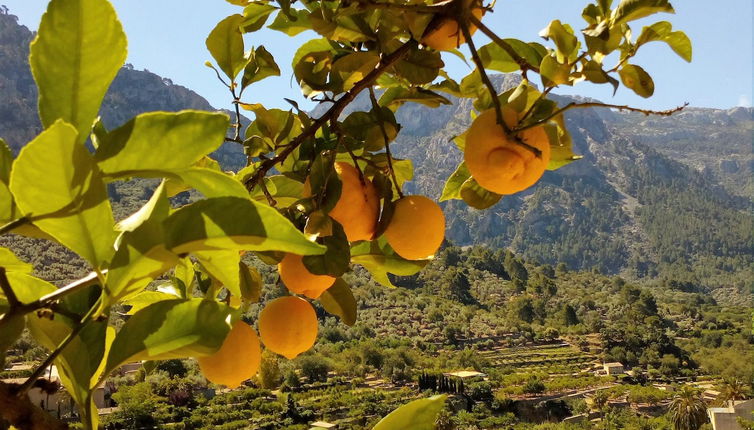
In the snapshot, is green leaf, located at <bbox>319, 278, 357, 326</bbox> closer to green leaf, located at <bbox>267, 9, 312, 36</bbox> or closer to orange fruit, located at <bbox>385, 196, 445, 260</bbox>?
orange fruit, located at <bbox>385, 196, 445, 260</bbox>

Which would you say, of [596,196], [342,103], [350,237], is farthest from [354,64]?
[596,196]

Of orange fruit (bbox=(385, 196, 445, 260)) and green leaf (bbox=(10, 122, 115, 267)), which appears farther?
orange fruit (bbox=(385, 196, 445, 260))

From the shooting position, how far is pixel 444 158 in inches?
2271

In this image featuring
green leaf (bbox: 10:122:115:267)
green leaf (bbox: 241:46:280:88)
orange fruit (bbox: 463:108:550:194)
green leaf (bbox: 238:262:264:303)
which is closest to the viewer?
green leaf (bbox: 10:122:115:267)

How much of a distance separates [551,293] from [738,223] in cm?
2831

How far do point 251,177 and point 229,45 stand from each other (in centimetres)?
19

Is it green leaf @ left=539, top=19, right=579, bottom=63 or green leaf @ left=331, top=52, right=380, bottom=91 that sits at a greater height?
green leaf @ left=331, top=52, right=380, bottom=91

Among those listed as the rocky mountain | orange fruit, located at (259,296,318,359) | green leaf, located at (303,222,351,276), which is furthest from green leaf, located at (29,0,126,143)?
the rocky mountain

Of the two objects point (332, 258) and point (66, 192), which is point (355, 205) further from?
point (66, 192)

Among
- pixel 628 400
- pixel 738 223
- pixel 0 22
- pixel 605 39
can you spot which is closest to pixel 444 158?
pixel 738 223

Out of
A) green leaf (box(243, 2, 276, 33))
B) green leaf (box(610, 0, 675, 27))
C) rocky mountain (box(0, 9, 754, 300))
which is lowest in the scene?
green leaf (box(610, 0, 675, 27))

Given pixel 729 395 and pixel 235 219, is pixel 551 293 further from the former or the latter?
pixel 235 219

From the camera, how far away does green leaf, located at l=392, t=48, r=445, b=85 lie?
18.1 inches

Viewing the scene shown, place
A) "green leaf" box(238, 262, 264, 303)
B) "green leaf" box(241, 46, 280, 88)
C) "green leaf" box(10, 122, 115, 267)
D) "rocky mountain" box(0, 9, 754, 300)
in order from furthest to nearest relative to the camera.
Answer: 1. "rocky mountain" box(0, 9, 754, 300)
2. "green leaf" box(241, 46, 280, 88)
3. "green leaf" box(238, 262, 264, 303)
4. "green leaf" box(10, 122, 115, 267)
